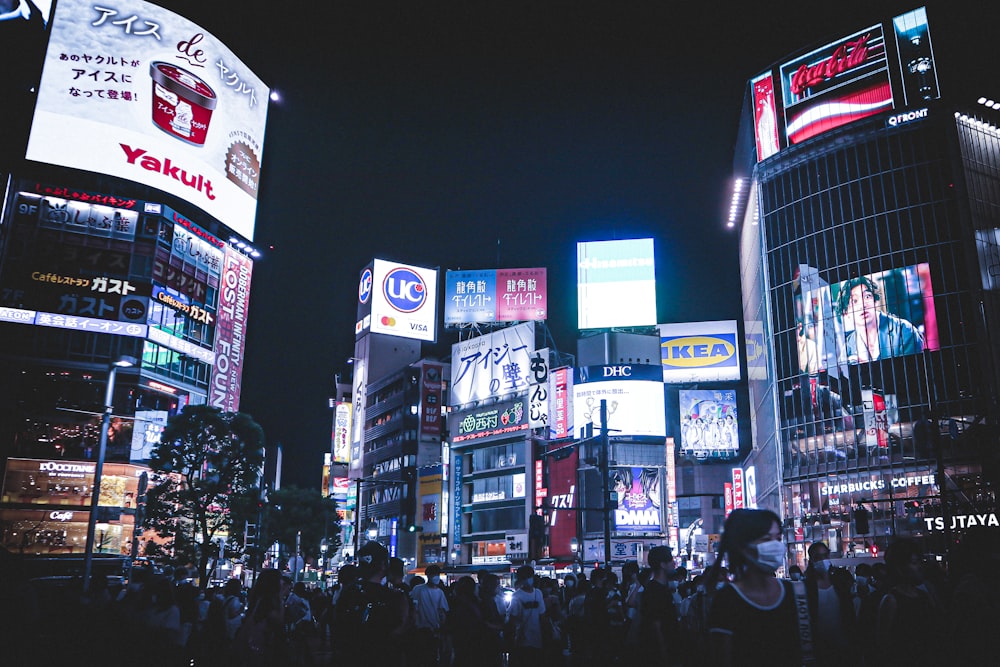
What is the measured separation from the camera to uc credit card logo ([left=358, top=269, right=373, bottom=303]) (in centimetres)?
9031

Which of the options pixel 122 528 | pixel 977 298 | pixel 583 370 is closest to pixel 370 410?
pixel 583 370

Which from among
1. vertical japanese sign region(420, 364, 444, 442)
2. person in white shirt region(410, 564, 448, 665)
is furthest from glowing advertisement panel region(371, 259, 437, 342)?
person in white shirt region(410, 564, 448, 665)

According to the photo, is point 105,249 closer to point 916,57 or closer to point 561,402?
point 561,402

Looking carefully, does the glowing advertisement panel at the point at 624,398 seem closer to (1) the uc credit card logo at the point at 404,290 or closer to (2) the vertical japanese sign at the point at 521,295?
(2) the vertical japanese sign at the point at 521,295

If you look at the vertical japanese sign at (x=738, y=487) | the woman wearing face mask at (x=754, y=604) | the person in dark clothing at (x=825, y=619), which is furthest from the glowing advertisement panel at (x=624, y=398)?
the woman wearing face mask at (x=754, y=604)

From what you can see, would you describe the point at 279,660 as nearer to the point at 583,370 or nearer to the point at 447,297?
the point at 583,370

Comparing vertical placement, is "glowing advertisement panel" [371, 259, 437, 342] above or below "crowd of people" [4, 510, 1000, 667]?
above

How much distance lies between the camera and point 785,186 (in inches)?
2459

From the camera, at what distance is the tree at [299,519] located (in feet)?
219

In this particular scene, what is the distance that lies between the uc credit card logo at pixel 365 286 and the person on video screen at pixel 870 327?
50.5 m

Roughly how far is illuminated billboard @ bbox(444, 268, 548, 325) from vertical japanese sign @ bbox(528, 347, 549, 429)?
22.4 ft

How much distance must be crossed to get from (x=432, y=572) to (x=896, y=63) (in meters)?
56.9

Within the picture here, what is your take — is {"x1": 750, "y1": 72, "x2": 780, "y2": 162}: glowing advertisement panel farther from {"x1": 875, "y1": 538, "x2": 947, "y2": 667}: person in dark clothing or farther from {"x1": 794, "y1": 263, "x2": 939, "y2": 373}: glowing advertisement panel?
{"x1": 875, "y1": 538, "x2": 947, "y2": 667}: person in dark clothing

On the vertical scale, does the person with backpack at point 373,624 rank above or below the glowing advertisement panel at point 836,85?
below
